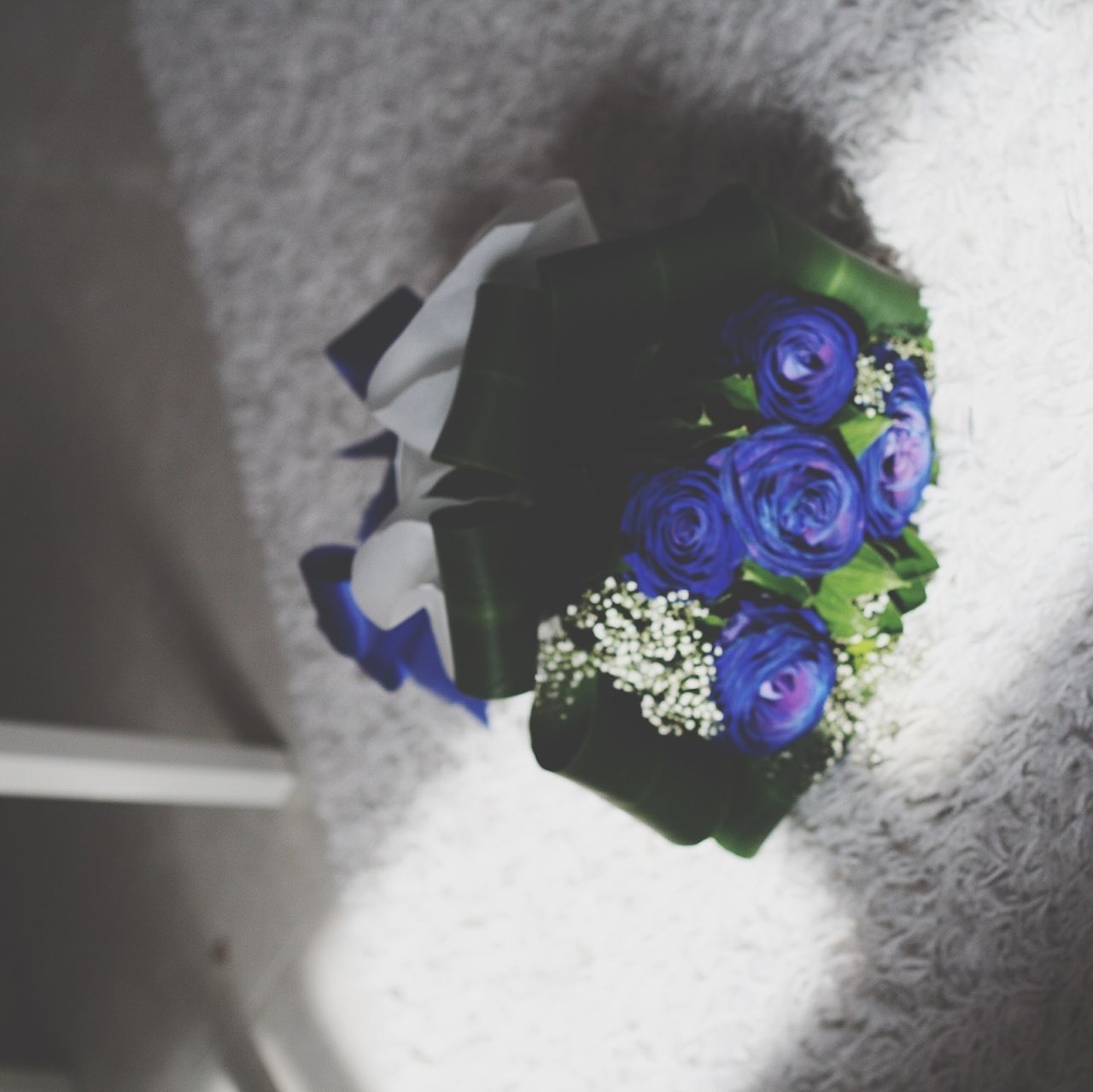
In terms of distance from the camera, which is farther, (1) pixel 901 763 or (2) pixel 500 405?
(1) pixel 901 763

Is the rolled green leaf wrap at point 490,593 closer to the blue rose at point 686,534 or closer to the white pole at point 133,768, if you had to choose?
the blue rose at point 686,534

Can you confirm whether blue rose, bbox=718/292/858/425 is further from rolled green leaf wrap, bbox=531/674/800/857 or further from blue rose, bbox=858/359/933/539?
rolled green leaf wrap, bbox=531/674/800/857

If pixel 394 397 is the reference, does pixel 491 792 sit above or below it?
below

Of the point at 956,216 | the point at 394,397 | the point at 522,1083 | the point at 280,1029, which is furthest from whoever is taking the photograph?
the point at 280,1029

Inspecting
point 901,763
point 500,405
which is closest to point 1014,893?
point 901,763

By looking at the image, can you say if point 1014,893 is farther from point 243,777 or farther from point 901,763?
point 243,777

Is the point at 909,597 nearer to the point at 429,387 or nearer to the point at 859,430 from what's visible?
the point at 859,430

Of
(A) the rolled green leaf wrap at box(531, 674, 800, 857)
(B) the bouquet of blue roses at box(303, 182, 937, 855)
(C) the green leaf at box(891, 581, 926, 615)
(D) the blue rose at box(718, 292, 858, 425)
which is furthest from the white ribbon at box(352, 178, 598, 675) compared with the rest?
(C) the green leaf at box(891, 581, 926, 615)

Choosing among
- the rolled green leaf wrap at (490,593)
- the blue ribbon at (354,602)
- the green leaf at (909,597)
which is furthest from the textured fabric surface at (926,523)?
the rolled green leaf wrap at (490,593)
